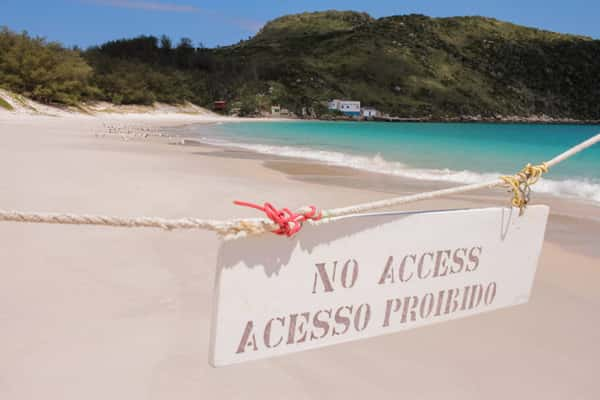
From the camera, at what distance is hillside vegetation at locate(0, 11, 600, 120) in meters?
80.1

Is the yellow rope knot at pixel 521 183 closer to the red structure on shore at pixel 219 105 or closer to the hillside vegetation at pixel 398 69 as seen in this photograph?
the hillside vegetation at pixel 398 69

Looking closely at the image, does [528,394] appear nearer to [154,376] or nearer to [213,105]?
[154,376]

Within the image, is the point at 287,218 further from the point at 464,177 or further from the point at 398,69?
the point at 398,69

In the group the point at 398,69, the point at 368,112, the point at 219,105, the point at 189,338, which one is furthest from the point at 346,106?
the point at 189,338

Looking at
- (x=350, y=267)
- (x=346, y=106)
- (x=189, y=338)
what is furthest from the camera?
(x=346, y=106)

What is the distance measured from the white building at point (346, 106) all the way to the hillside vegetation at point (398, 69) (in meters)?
2.70

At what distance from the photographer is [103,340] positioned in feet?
6.76

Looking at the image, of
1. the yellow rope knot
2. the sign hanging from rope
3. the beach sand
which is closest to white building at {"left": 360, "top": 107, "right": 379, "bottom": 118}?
the beach sand

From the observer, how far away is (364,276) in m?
1.31

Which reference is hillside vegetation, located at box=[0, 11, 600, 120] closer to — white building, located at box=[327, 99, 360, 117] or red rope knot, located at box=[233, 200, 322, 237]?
white building, located at box=[327, 99, 360, 117]

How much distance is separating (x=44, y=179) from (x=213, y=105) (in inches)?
2703

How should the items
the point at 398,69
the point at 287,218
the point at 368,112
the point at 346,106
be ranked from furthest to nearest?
1. the point at 398,69
2. the point at 368,112
3. the point at 346,106
4. the point at 287,218

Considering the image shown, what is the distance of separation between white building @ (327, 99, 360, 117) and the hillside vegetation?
2.70 metres

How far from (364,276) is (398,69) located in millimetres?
117461
